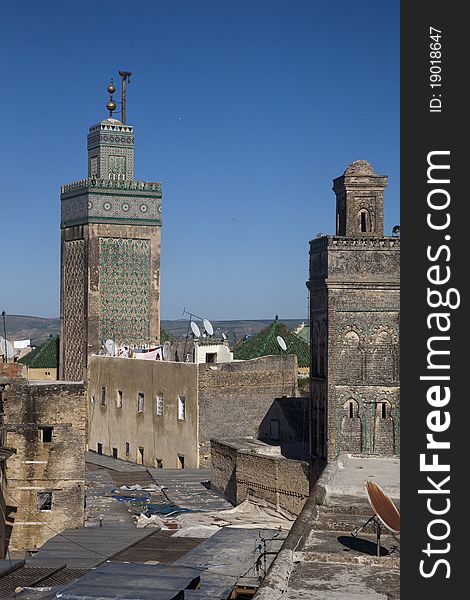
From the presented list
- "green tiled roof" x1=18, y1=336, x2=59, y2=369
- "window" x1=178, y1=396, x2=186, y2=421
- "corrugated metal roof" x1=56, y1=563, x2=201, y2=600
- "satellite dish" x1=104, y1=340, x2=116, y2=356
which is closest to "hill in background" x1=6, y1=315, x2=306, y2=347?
"green tiled roof" x1=18, y1=336, x2=59, y2=369

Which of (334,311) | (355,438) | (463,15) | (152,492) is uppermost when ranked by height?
(463,15)

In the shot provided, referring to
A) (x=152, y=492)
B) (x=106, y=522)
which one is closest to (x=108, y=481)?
(x=152, y=492)

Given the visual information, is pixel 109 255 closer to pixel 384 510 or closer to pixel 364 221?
pixel 364 221

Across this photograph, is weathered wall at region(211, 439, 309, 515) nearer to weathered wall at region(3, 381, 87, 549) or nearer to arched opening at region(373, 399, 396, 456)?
arched opening at region(373, 399, 396, 456)

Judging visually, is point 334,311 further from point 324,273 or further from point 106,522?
point 106,522

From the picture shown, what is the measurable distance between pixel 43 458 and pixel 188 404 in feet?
42.9

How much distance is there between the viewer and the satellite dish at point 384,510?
1166cm

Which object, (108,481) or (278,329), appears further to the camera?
(278,329)

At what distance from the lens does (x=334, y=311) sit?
82.7 ft

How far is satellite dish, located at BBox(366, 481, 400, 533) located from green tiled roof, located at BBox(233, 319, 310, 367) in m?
29.8

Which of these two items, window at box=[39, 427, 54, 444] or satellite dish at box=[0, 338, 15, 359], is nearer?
window at box=[39, 427, 54, 444]

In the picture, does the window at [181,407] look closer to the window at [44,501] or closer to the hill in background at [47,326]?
the window at [44,501]

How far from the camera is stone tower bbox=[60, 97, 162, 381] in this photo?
138 feet

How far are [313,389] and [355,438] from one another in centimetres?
185
